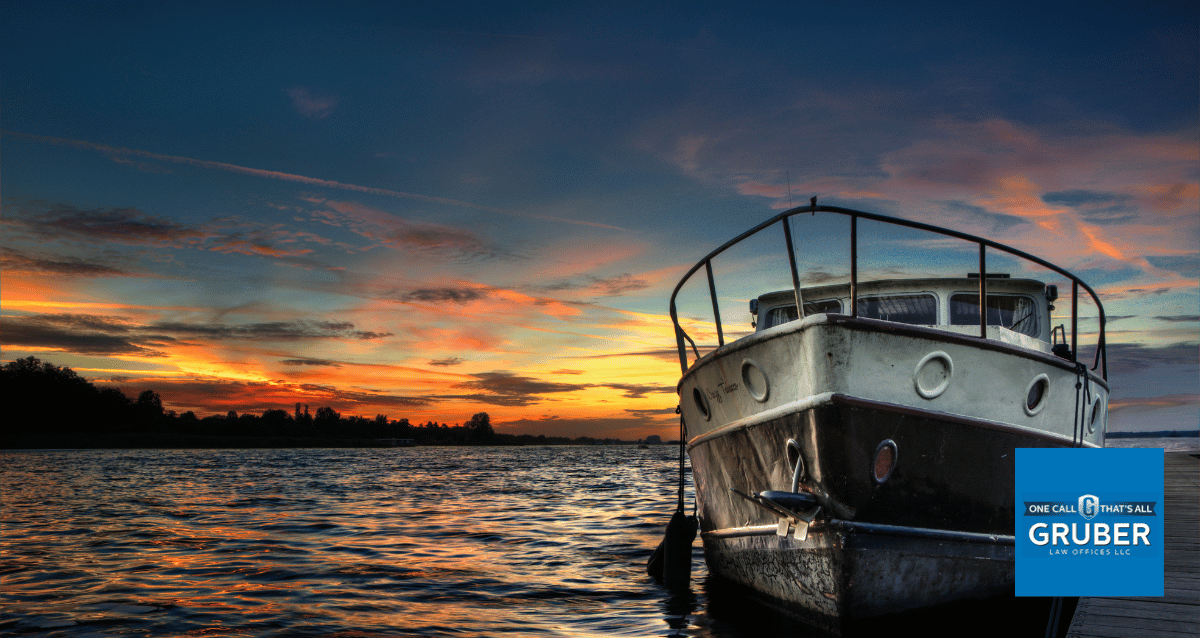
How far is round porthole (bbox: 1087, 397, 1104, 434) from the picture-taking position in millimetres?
7062

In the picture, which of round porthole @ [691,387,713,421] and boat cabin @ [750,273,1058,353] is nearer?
round porthole @ [691,387,713,421]

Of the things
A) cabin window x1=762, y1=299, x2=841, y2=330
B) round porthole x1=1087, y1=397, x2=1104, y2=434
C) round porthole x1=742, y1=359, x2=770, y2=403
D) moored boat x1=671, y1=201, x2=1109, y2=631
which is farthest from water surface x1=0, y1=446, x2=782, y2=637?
round porthole x1=1087, y1=397, x2=1104, y2=434

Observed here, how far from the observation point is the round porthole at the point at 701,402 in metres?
7.18

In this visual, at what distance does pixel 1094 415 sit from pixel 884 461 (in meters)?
3.41

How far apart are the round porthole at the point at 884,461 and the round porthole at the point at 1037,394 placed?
56.0 inches

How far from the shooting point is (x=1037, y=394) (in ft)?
20.0

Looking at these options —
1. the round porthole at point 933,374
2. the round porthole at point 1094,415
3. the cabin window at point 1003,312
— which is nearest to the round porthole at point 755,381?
the round porthole at point 933,374

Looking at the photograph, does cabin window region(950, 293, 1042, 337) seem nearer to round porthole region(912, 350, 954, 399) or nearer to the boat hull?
the boat hull

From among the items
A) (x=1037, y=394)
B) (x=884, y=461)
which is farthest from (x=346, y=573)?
(x=1037, y=394)

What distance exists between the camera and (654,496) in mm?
24203

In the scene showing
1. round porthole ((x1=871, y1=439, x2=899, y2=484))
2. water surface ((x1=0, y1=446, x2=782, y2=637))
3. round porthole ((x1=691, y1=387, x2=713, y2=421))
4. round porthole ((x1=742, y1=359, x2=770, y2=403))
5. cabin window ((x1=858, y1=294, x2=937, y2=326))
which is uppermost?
cabin window ((x1=858, y1=294, x2=937, y2=326))

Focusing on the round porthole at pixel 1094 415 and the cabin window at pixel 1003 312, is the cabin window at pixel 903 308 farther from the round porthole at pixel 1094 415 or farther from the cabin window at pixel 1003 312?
the round porthole at pixel 1094 415

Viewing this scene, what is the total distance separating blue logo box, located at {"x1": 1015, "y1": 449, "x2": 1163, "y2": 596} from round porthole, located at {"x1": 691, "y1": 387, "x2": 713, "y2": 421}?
107 inches

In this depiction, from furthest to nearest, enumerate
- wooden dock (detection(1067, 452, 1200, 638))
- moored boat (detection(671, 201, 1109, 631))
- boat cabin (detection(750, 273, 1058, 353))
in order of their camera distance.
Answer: boat cabin (detection(750, 273, 1058, 353))
moored boat (detection(671, 201, 1109, 631))
wooden dock (detection(1067, 452, 1200, 638))
